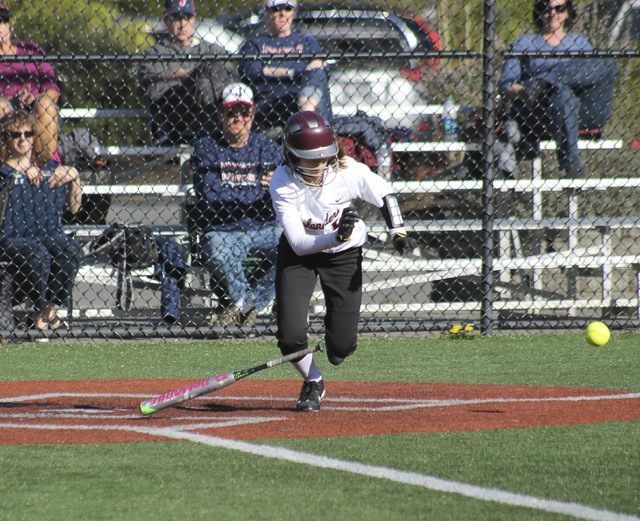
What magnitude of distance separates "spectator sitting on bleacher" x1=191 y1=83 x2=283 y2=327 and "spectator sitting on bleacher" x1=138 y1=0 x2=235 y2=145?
0.32 meters

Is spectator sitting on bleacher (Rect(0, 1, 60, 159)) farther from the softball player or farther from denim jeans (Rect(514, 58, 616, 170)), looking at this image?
denim jeans (Rect(514, 58, 616, 170))

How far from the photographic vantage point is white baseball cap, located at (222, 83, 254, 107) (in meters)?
8.31

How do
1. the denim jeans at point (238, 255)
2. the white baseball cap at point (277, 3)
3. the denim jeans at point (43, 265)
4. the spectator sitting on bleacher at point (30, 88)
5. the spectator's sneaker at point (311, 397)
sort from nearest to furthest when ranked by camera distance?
the spectator's sneaker at point (311, 397) → the denim jeans at point (43, 265) → the denim jeans at point (238, 255) → the spectator sitting on bleacher at point (30, 88) → the white baseball cap at point (277, 3)

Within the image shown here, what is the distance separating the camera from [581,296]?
10305mm

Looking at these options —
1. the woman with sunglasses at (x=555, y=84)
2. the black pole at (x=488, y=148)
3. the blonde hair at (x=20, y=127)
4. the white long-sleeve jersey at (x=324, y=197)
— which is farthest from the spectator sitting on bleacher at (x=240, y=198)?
the white long-sleeve jersey at (x=324, y=197)

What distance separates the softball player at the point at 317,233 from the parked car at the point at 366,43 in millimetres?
3865

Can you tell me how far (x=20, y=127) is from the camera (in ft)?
26.9

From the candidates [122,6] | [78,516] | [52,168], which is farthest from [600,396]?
[122,6]

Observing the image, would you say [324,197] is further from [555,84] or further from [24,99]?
[24,99]

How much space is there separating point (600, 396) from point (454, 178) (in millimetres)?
3817

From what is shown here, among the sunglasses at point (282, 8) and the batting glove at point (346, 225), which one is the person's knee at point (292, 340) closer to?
the batting glove at point (346, 225)

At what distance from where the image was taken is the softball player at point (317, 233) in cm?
532

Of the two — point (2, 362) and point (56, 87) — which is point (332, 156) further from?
point (56, 87)

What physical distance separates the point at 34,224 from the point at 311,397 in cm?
367
